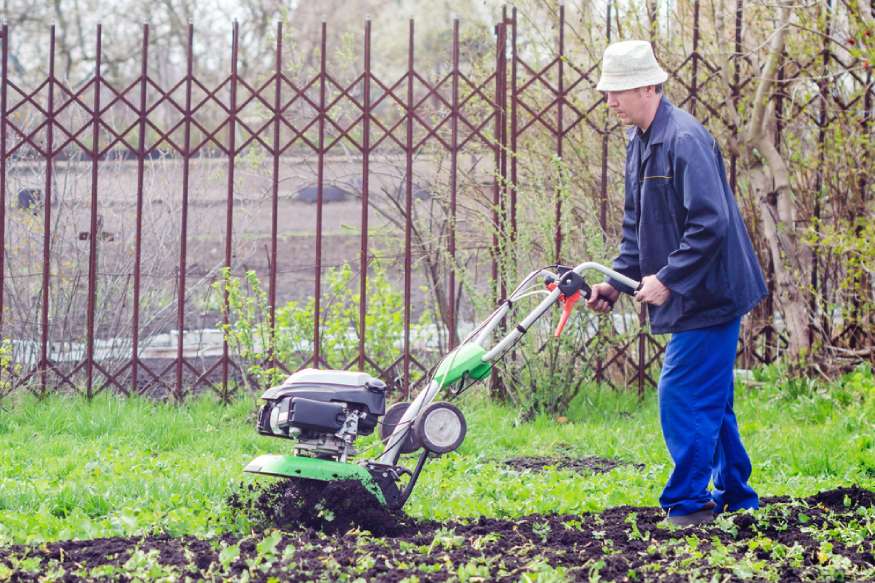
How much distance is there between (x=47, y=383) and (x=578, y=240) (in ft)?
11.9

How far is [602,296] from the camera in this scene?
4.91 meters

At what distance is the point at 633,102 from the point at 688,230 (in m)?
0.58

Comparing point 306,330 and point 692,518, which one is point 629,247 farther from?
point 306,330

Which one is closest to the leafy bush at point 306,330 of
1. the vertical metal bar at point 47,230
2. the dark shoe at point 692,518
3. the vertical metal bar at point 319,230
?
the vertical metal bar at point 319,230

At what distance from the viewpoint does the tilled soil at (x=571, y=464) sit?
19.6ft

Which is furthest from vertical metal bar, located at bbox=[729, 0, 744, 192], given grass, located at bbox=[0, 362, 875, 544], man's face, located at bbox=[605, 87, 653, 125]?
man's face, located at bbox=[605, 87, 653, 125]

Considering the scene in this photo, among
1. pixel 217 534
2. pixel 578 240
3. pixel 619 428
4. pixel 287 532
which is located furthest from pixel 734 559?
pixel 578 240

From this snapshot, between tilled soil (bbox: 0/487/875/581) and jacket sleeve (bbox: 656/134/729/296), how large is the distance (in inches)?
38.7

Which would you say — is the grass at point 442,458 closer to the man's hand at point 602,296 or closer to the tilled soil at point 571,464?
the tilled soil at point 571,464

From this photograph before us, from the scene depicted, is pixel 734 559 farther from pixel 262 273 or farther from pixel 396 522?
pixel 262 273

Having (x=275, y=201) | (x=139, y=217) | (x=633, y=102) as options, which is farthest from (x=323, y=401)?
(x=139, y=217)

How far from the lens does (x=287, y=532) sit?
14.0 ft

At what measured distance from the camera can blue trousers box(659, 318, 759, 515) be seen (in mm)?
4527

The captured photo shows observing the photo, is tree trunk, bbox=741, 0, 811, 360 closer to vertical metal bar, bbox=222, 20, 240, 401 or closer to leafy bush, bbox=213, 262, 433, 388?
leafy bush, bbox=213, 262, 433, 388
